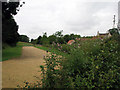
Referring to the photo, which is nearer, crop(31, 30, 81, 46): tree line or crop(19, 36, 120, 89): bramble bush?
crop(19, 36, 120, 89): bramble bush

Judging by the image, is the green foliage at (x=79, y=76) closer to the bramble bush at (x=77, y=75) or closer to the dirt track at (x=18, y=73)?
the bramble bush at (x=77, y=75)

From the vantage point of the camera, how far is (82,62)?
2.84 meters

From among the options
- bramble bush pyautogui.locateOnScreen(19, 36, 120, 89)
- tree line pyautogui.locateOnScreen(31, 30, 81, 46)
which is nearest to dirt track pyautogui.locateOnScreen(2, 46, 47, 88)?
bramble bush pyautogui.locateOnScreen(19, 36, 120, 89)

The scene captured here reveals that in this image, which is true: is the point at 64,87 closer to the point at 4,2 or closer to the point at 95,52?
the point at 95,52

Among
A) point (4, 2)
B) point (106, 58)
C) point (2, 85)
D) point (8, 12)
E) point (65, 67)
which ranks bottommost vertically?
point (2, 85)

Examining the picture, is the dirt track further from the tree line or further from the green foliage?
the tree line

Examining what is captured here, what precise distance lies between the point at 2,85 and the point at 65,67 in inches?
90.9

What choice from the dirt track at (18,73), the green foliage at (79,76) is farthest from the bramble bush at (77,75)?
the dirt track at (18,73)

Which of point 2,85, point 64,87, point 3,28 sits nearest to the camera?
point 64,87

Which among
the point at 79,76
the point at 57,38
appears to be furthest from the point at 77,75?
the point at 57,38

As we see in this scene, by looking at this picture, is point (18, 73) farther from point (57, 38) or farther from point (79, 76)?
point (79, 76)

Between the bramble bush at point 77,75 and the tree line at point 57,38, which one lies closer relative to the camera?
the bramble bush at point 77,75

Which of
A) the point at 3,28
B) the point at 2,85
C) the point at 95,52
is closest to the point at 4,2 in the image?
the point at 3,28

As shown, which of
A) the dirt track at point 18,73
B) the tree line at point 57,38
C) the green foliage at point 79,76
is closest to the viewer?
the green foliage at point 79,76
